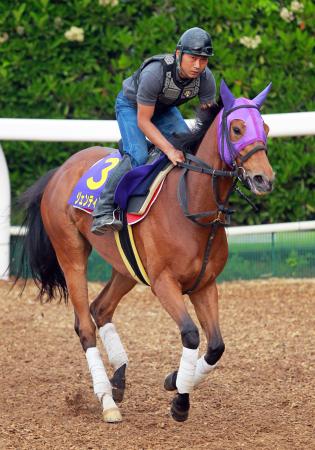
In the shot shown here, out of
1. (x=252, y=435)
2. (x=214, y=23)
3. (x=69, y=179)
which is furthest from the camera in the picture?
(x=214, y=23)

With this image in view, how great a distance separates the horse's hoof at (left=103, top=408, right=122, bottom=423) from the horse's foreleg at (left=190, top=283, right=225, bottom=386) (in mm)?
497

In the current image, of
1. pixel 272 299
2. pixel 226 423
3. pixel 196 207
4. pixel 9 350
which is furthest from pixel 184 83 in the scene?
pixel 272 299

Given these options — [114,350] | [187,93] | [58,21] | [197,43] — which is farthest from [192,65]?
[58,21]

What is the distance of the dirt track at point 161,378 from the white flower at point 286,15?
7.75 feet

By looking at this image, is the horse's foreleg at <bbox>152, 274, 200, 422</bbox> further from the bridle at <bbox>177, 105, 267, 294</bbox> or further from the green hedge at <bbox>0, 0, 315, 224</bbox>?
the green hedge at <bbox>0, 0, 315, 224</bbox>

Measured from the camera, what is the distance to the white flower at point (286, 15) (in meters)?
10.1

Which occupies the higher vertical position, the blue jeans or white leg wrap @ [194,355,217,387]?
the blue jeans

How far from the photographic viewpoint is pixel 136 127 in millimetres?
6723

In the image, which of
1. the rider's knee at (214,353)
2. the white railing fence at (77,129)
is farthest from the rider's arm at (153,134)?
the white railing fence at (77,129)

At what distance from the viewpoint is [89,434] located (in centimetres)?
625

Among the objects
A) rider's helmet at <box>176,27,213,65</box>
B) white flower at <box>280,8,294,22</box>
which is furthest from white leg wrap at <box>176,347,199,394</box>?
white flower at <box>280,8,294,22</box>

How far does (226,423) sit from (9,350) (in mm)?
2314

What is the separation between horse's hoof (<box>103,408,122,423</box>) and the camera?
6527 millimetres

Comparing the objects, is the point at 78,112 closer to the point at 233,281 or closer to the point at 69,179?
the point at 233,281
